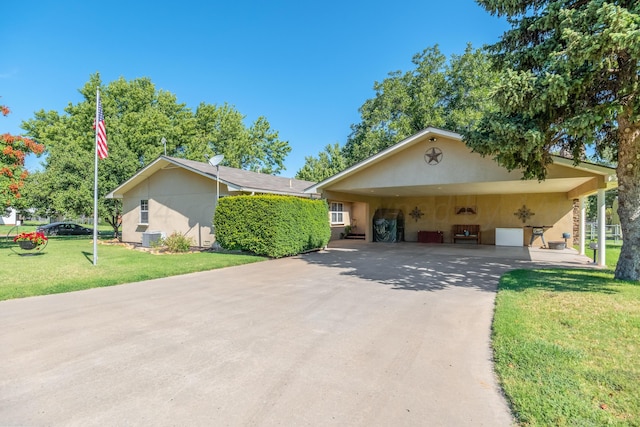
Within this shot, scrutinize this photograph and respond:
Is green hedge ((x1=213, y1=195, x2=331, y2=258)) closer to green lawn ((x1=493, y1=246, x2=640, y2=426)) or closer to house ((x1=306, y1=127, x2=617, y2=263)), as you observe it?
house ((x1=306, y1=127, x2=617, y2=263))

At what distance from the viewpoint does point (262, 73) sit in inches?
912

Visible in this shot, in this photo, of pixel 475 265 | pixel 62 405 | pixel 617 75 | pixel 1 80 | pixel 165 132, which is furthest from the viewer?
pixel 165 132

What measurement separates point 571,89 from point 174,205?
1603 cm

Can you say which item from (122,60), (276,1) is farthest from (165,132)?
(276,1)

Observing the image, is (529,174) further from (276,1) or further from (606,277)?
(276,1)

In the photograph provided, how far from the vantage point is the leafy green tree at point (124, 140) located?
18.5 m

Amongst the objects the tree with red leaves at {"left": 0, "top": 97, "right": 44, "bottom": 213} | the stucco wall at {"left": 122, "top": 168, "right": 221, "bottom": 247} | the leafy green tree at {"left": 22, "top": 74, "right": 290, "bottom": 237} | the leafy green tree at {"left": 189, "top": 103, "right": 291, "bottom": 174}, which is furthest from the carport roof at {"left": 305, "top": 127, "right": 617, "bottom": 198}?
the leafy green tree at {"left": 189, "top": 103, "right": 291, "bottom": 174}

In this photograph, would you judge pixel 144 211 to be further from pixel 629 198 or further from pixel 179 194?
pixel 629 198

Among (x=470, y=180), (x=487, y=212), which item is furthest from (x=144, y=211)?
(x=487, y=212)

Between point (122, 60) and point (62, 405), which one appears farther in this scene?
point (122, 60)

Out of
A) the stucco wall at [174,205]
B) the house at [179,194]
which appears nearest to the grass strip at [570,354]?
the house at [179,194]

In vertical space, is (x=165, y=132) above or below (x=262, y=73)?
below

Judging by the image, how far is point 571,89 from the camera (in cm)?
630

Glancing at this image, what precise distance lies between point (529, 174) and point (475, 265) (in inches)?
133
